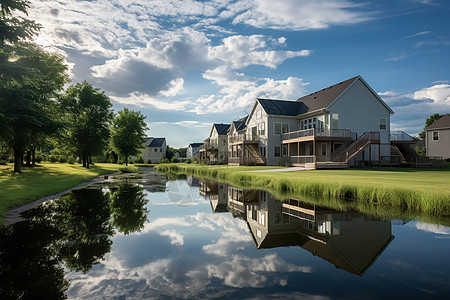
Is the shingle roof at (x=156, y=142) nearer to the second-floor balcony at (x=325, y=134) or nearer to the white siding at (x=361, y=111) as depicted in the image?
the second-floor balcony at (x=325, y=134)

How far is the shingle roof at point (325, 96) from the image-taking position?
31.9 metres

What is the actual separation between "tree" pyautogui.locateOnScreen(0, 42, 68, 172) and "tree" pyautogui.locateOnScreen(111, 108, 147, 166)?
67.1 ft

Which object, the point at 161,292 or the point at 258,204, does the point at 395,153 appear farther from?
the point at 161,292

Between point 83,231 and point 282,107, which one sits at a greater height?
point 282,107

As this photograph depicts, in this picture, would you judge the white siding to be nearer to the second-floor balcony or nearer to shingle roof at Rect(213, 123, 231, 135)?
the second-floor balcony

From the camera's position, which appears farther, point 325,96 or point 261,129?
point 261,129

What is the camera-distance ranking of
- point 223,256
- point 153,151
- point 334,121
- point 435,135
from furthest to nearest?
point 153,151
point 435,135
point 334,121
point 223,256

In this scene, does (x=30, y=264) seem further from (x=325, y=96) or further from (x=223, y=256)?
(x=325, y=96)

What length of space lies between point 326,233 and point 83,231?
7.44m

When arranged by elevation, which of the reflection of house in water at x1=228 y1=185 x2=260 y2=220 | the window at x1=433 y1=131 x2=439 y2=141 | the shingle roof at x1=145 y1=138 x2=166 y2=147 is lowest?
the reflection of house in water at x1=228 y1=185 x2=260 y2=220

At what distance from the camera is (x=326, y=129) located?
29266 millimetres

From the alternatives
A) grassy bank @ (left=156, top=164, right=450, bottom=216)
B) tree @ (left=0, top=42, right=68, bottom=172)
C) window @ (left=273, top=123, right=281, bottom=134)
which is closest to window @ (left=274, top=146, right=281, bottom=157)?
window @ (left=273, top=123, right=281, bottom=134)

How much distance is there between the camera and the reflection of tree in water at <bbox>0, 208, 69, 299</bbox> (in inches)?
172

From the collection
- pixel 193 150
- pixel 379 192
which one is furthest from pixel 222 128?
pixel 379 192
